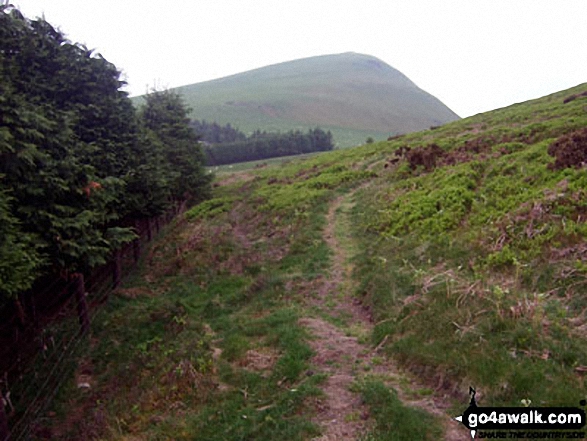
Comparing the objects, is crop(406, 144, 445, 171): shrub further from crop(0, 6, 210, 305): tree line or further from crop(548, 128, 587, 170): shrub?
crop(0, 6, 210, 305): tree line

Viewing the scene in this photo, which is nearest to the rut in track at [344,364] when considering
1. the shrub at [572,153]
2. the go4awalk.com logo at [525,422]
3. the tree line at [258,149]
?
the go4awalk.com logo at [525,422]

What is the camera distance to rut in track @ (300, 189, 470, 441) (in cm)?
694

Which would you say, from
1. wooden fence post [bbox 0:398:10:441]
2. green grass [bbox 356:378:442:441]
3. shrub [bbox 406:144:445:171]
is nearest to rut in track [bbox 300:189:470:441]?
green grass [bbox 356:378:442:441]

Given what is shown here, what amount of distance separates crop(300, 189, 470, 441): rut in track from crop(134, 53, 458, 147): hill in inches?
3766

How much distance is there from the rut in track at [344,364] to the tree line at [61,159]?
20.6 ft

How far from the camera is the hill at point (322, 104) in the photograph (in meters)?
128

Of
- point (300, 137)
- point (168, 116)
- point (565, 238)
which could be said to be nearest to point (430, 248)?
point (565, 238)

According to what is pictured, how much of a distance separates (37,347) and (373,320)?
9.59 metres

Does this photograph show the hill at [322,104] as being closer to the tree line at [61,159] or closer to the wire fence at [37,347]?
the tree line at [61,159]

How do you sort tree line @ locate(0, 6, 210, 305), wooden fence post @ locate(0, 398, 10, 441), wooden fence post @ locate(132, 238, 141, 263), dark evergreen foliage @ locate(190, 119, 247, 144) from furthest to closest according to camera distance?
dark evergreen foliage @ locate(190, 119, 247, 144) → wooden fence post @ locate(132, 238, 141, 263) → tree line @ locate(0, 6, 210, 305) → wooden fence post @ locate(0, 398, 10, 441)

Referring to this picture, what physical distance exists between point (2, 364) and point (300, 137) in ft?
276

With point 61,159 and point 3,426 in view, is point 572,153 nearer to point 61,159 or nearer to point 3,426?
point 61,159

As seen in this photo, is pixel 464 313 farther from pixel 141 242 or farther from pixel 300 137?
pixel 300 137

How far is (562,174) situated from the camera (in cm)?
1360
